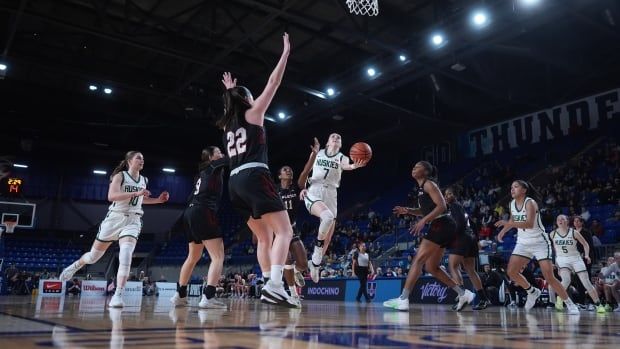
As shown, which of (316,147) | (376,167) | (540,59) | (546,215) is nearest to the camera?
(316,147)

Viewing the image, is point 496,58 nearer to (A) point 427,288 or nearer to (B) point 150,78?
(A) point 427,288

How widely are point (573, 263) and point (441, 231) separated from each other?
12.9ft

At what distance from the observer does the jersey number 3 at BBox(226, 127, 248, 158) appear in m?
4.46

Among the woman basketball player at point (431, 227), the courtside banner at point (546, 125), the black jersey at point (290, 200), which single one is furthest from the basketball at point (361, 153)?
the courtside banner at point (546, 125)

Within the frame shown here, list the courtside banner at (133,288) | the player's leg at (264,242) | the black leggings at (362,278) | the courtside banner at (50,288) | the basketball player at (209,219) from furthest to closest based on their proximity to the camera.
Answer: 1. the courtside banner at (50,288)
2. the courtside banner at (133,288)
3. the black leggings at (362,278)
4. the basketball player at (209,219)
5. the player's leg at (264,242)

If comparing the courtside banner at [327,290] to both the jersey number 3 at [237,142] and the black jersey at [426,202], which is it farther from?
the jersey number 3 at [237,142]

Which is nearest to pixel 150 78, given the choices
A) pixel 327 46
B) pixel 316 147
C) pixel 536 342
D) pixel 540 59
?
pixel 327 46

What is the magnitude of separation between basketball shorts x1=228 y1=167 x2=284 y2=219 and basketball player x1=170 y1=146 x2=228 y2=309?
193cm

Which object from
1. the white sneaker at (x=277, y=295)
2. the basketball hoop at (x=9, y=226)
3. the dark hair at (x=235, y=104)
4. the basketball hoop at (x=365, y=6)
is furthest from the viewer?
the basketball hoop at (x=9, y=226)

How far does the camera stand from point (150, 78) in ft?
69.7

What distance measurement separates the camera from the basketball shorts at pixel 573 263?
351 inches

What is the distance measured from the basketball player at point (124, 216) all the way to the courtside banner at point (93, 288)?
1368 cm

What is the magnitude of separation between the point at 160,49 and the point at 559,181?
14.6 meters

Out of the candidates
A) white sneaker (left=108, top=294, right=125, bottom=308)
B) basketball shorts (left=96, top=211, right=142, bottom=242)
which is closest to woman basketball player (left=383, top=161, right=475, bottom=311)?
white sneaker (left=108, top=294, right=125, bottom=308)
